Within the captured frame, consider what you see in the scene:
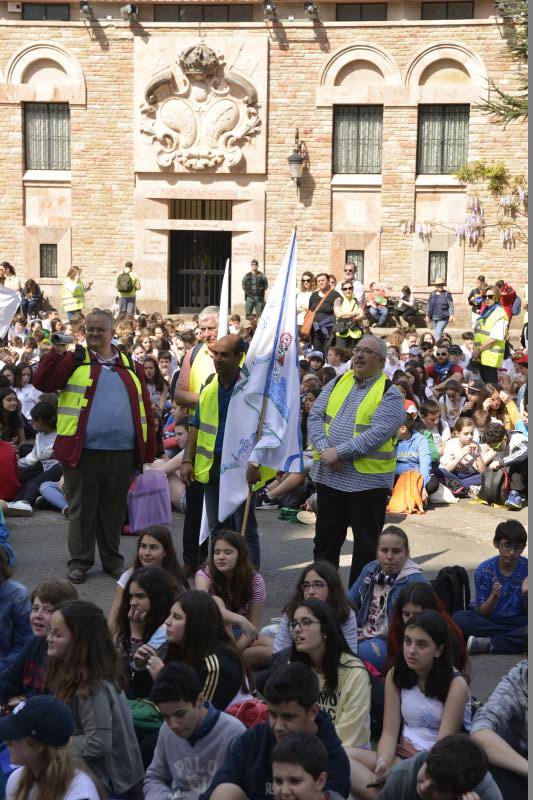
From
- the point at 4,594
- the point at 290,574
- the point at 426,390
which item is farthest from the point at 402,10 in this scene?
the point at 4,594

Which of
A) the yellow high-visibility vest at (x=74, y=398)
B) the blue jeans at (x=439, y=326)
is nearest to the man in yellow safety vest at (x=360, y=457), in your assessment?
the yellow high-visibility vest at (x=74, y=398)

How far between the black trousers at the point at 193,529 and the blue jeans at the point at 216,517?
216mm

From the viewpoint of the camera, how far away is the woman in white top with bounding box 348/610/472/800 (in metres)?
5.62

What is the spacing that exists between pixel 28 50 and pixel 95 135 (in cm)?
253

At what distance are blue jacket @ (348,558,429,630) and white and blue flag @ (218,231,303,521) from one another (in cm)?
118

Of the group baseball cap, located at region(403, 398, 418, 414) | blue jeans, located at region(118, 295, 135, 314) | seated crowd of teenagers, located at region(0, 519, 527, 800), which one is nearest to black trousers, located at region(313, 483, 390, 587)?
seated crowd of teenagers, located at region(0, 519, 527, 800)

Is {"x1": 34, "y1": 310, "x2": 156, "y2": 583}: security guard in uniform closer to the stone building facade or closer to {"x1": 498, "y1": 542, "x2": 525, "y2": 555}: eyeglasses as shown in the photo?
{"x1": 498, "y1": 542, "x2": 525, "y2": 555}: eyeglasses

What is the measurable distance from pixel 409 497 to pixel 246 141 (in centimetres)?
1827

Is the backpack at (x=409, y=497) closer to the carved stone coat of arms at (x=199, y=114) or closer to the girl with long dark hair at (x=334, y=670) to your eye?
the girl with long dark hair at (x=334, y=670)

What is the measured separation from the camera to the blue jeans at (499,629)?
7688 mm

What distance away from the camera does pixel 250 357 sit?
830 cm

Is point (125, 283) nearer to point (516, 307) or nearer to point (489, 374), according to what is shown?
point (516, 307)

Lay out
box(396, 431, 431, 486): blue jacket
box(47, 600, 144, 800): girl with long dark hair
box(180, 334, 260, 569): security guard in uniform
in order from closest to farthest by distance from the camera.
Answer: box(47, 600, 144, 800): girl with long dark hair < box(180, 334, 260, 569): security guard in uniform < box(396, 431, 431, 486): blue jacket

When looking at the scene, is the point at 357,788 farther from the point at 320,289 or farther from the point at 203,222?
the point at 203,222
